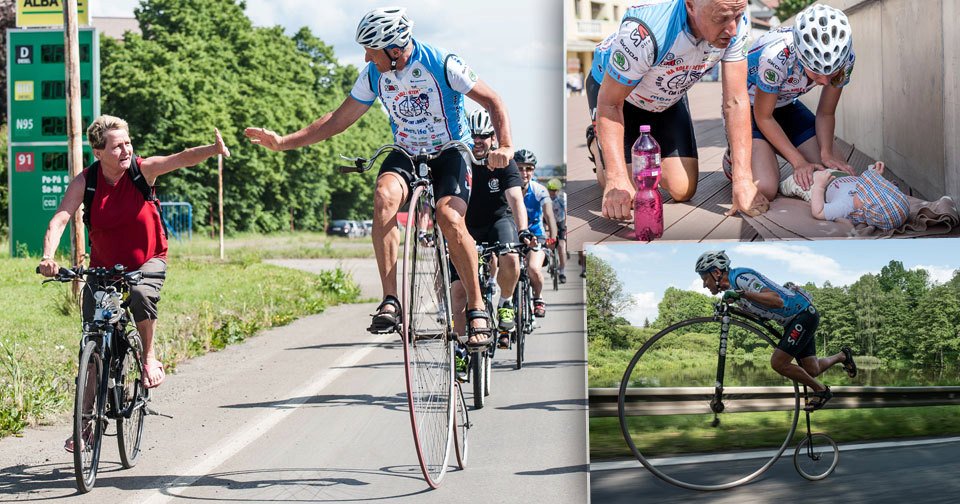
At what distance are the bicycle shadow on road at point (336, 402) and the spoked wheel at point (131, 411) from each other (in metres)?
1.52

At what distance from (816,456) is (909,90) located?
1.13m

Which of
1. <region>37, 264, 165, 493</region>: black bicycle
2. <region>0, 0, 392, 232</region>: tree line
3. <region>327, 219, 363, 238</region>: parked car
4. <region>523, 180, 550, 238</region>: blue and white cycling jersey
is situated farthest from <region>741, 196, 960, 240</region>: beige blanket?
<region>327, 219, 363, 238</region>: parked car

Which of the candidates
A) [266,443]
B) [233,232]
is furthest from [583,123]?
[233,232]

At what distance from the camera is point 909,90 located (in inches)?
98.9

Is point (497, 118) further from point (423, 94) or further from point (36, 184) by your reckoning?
point (36, 184)

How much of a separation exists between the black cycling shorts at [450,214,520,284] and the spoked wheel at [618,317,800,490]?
15.5 ft

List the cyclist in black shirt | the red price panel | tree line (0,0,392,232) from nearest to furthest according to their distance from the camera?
1. the cyclist in black shirt
2. the red price panel
3. tree line (0,0,392,232)

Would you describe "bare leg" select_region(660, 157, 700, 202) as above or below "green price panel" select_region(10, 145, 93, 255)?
below

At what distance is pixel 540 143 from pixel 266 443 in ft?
12.4

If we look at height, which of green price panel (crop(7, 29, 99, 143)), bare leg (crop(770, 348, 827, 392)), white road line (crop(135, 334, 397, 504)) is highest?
green price panel (crop(7, 29, 99, 143))

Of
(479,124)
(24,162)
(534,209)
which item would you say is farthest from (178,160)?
(24,162)

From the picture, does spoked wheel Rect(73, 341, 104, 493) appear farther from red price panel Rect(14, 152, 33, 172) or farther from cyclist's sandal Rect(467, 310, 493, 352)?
red price panel Rect(14, 152, 33, 172)

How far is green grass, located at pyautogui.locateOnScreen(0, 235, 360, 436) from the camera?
7.40 metres

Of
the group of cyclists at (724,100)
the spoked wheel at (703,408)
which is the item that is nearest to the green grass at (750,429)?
the spoked wheel at (703,408)
